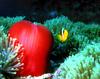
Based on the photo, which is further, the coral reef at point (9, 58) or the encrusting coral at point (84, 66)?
the coral reef at point (9, 58)

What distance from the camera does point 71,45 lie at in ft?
14.6

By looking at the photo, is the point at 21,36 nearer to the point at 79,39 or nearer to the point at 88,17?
the point at 79,39

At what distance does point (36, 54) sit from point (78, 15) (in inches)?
212

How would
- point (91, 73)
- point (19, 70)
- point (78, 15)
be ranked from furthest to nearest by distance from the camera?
point (78, 15) < point (19, 70) < point (91, 73)

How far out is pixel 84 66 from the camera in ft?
9.39

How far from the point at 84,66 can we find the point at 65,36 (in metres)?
1.62

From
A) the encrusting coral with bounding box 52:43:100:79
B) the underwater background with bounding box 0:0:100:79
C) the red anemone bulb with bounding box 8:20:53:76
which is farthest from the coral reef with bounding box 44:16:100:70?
the encrusting coral with bounding box 52:43:100:79

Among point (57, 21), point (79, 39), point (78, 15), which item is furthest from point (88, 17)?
point (79, 39)

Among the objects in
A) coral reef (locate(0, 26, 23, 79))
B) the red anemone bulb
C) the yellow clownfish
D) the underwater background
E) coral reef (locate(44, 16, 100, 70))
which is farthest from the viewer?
the yellow clownfish

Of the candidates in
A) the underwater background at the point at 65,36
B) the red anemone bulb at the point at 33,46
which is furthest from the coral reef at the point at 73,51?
the red anemone bulb at the point at 33,46

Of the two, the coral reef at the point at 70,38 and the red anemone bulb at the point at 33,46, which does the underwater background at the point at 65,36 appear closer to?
the coral reef at the point at 70,38

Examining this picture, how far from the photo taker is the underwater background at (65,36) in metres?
2.94

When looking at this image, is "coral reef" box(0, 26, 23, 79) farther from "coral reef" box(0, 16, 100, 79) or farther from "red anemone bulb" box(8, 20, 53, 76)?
"red anemone bulb" box(8, 20, 53, 76)

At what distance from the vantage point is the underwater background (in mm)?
2938
